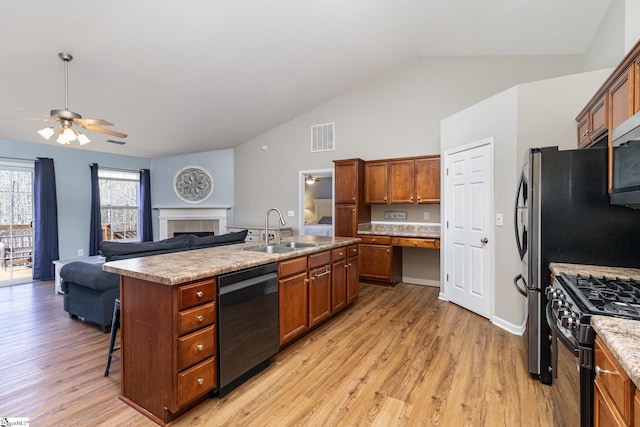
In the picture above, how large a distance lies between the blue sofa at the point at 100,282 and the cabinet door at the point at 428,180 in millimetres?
3462

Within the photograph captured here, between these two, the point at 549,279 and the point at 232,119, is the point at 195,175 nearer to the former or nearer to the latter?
the point at 232,119

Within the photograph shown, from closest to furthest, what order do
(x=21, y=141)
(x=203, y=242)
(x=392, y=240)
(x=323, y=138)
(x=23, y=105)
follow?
(x=203, y=242) → (x=23, y=105) → (x=392, y=240) → (x=21, y=141) → (x=323, y=138)

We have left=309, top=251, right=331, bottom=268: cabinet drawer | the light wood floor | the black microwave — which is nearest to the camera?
the black microwave

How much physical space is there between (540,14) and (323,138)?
3.59 m

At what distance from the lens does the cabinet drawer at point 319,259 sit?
291cm

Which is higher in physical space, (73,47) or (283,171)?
(73,47)

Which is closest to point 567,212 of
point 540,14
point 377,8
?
point 540,14

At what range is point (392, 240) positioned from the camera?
470 cm

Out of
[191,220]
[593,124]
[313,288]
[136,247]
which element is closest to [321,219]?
[313,288]

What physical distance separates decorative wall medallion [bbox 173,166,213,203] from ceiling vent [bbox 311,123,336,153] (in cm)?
288

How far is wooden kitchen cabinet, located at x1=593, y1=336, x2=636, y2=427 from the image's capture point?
883 millimetres

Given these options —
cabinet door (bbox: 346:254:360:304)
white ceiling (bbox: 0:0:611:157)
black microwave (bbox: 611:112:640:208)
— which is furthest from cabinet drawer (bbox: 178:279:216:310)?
white ceiling (bbox: 0:0:611:157)

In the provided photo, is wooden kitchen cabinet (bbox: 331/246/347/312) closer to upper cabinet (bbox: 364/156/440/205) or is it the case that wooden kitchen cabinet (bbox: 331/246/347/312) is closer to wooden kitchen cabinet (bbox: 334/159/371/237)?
wooden kitchen cabinet (bbox: 334/159/371/237)

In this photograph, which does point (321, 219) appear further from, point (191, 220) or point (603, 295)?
point (603, 295)
